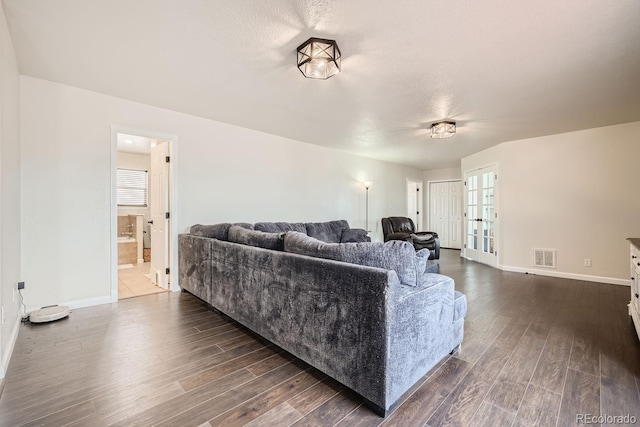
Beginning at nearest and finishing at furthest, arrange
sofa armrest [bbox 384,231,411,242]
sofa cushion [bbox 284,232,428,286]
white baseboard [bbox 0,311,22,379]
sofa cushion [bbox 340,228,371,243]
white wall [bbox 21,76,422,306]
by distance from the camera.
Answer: sofa cushion [bbox 284,232,428,286] < white baseboard [bbox 0,311,22,379] < white wall [bbox 21,76,422,306] < sofa cushion [bbox 340,228,371,243] < sofa armrest [bbox 384,231,411,242]

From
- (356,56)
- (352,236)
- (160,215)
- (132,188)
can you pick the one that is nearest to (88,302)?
(160,215)

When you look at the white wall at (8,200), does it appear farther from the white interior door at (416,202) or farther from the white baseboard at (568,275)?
the white interior door at (416,202)

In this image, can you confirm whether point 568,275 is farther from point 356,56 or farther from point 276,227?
point 356,56

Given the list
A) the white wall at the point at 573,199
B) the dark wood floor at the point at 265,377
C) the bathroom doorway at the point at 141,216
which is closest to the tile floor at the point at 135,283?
the bathroom doorway at the point at 141,216

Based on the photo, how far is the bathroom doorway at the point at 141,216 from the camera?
3.85 metres

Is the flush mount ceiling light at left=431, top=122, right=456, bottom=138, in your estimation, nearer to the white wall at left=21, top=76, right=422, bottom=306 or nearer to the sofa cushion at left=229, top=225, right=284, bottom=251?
the white wall at left=21, top=76, right=422, bottom=306

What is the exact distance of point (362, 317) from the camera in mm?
1538

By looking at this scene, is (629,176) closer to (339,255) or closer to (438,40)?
(438,40)

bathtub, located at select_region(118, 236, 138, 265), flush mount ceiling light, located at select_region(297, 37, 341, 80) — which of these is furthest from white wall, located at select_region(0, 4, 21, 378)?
bathtub, located at select_region(118, 236, 138, 265)

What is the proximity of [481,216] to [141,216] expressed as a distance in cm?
732

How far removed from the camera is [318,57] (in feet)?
7.24

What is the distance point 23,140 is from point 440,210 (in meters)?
8.93

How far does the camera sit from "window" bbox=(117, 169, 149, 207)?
652cm

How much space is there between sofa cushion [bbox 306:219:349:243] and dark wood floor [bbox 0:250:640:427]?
7.73ft
